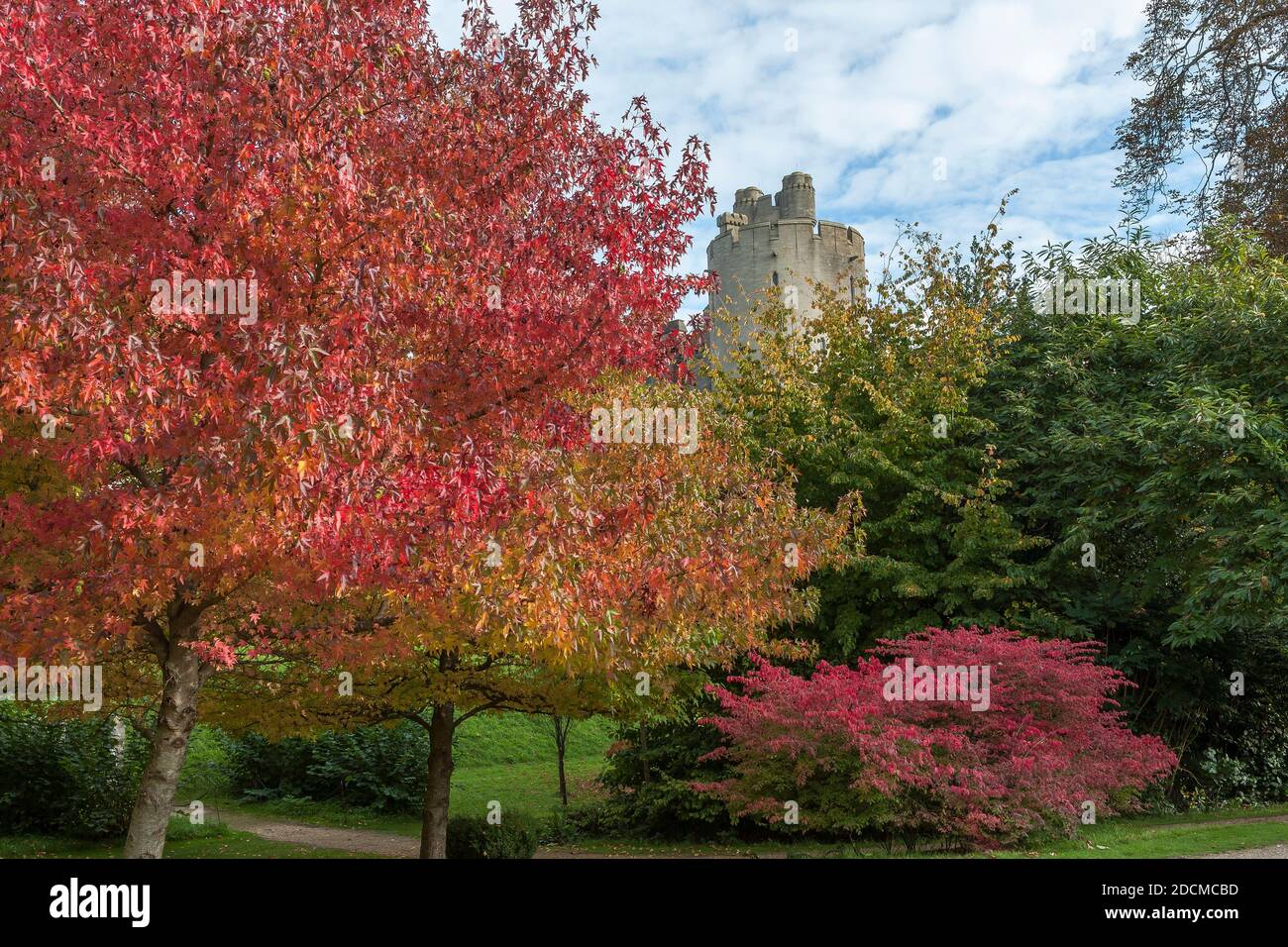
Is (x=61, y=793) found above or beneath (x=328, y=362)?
beneath

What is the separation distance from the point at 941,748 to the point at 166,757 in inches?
305

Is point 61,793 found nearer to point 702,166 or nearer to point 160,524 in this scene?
point 160,524

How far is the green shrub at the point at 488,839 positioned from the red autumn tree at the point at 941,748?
2.84 m

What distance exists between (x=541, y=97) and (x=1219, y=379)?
37.2 feet

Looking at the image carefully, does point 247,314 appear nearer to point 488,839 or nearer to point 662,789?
point 488,839

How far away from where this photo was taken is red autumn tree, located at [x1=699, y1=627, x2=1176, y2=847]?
1052 cm

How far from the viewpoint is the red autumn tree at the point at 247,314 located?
5637 mm

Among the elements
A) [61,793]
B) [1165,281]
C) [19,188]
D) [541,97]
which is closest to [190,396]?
[19,188]

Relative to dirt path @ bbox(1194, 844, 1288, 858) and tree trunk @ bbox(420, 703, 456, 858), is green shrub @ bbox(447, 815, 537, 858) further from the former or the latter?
dirt path @ bbox(1194, 844, 1288, 858)

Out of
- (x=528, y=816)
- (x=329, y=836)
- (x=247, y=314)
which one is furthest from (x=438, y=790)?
(x=247, y=314)

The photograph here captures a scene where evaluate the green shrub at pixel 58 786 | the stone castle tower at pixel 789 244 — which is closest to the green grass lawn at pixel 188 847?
the green shrub at pixel 58 786

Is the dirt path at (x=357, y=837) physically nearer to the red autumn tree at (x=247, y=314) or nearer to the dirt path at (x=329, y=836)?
the dirt path at (x=329, y=836)

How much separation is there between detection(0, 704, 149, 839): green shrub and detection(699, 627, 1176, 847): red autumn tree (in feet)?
33.9
